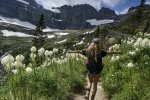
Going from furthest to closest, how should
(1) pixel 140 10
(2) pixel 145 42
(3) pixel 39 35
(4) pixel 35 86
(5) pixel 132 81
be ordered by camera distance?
(1) pixel 140 10, (3) pixel 39 35, (2) pixel 145 42, (5) pixel 132 81, (4) pixel 35 86

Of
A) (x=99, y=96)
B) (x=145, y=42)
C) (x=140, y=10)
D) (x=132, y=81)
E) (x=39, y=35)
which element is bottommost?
(x=39, y=35)

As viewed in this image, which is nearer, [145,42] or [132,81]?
[132,81]

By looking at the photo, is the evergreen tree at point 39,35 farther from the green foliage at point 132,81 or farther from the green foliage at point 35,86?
the green foliage at point 35,86

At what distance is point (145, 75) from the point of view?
48.2 ft

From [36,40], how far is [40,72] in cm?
7377

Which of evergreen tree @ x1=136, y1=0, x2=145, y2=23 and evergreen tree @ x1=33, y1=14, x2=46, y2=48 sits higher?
evergreen tree @ x1=136, y1=0, x2=145, y2=23

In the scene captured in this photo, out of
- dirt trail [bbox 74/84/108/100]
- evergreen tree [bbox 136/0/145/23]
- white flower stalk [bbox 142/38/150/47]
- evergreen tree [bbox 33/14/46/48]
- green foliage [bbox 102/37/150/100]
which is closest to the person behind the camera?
green foliage [bbox 102/37/150/100]

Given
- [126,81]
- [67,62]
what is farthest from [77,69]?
[126,81]

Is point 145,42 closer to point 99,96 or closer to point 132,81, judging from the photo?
point 132,81

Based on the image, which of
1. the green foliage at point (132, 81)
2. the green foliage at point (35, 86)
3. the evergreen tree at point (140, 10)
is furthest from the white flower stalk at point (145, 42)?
the evergreen tree at point (140, 10)

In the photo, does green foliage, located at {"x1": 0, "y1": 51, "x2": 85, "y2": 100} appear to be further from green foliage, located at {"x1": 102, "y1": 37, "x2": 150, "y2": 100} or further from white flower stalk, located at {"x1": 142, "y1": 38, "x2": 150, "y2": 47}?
white flower stalk, located at {"x1": 142, "y1": 38, "x2": 150, "y2": 47}

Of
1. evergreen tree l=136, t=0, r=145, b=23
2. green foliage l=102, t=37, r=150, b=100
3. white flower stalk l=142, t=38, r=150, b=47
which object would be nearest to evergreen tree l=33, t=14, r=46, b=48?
evergreen tree l=136, t=0, r=145, b=23

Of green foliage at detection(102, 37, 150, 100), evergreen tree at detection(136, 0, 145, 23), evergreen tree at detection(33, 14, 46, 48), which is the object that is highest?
green foliage at detection(102, 37, 150, 100)

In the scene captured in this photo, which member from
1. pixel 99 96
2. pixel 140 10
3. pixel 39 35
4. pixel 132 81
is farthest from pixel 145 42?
pixel 140 10
